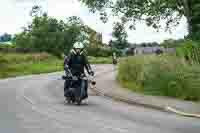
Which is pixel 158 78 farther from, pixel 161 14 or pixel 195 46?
pixel 161 14

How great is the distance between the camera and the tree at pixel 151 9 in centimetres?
3578

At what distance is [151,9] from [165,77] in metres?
16.4

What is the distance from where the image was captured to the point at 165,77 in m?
21.1

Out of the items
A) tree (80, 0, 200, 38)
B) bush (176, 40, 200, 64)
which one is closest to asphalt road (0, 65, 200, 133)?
bush (176, 40, 200, 64)

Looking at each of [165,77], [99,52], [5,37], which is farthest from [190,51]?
[5,37]

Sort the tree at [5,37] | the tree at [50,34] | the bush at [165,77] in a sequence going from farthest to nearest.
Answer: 1. the tree at [5,37]
2. the tree at [50,34]
3. the bush at [165,77]

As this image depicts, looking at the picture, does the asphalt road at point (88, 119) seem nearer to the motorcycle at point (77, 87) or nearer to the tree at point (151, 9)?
the motorcycle at point (77, 87)

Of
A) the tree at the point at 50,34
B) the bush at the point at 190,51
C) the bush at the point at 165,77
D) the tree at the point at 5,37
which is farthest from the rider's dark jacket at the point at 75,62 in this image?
the tree at the point at 5,37

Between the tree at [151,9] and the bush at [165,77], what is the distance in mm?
8933

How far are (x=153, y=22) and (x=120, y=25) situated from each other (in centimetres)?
238

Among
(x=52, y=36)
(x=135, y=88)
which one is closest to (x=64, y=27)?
(x=52, y=36)

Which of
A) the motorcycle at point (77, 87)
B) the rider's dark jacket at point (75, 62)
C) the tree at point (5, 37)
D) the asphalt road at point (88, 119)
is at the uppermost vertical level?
the tree at point (5, 37)

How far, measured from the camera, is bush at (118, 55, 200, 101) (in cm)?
1927

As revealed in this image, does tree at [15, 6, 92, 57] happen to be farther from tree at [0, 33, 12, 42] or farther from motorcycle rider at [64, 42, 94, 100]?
motorcycle rider at [64, 42, 94, 100]
